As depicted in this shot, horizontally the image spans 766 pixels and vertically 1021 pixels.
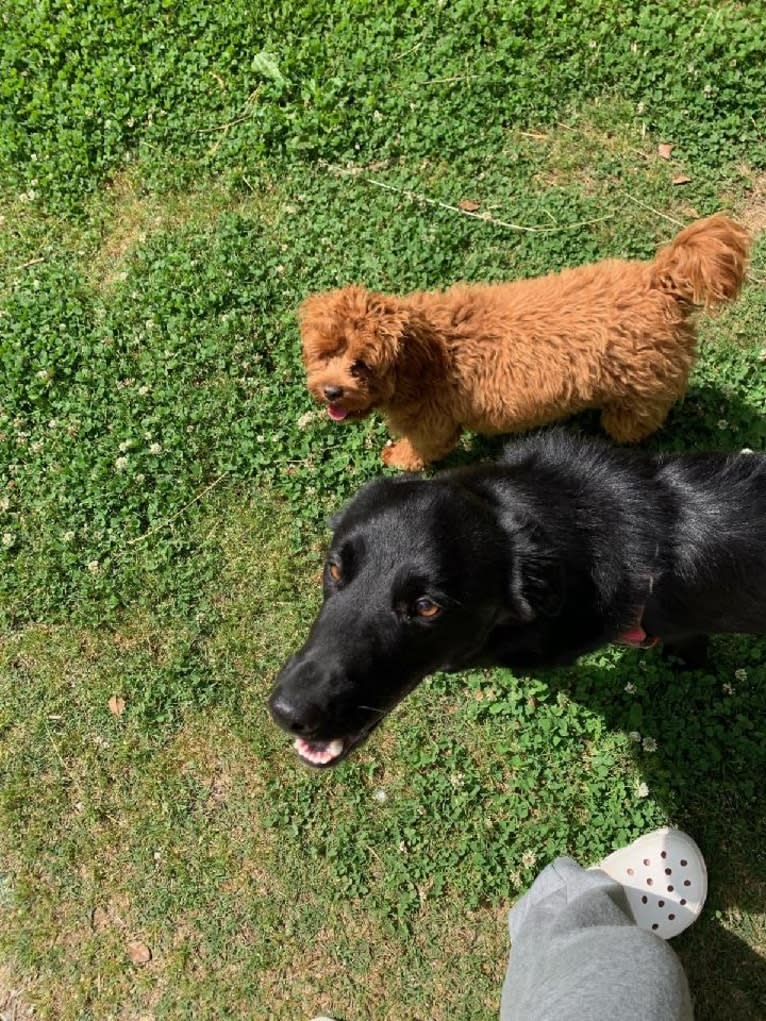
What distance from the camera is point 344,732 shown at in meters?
2.45

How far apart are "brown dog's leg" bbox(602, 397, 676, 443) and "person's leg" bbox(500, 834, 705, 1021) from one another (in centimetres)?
227

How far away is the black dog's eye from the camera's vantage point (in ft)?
8.12

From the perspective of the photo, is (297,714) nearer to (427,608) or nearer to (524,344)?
(427,608)

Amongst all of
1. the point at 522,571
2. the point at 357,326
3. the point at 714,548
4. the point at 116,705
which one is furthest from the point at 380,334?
the point at 116,705

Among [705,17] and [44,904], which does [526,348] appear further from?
[44,904]

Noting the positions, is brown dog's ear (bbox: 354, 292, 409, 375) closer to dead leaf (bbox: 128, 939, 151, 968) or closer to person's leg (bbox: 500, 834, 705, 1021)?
person's leg (bbox: 500, 834, 705, 1021)

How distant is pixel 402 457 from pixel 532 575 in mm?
1847

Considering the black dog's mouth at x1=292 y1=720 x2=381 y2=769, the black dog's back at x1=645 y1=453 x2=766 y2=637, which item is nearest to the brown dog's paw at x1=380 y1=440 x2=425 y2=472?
the black dog's back at x1=645 y1=453 x2=766 y2=637

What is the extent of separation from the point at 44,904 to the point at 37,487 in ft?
7.78

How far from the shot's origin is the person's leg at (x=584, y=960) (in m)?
2.52

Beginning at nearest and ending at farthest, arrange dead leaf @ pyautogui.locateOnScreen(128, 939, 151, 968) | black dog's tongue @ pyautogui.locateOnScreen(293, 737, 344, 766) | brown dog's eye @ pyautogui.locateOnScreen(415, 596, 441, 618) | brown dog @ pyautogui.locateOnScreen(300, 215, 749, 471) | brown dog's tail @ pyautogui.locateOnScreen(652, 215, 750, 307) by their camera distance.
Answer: brown dog's eye @ pyautogui.locateOnScreen(415, 596, 441, 618) < black dog's tongue @ pyautogui.locateOnScreen(293, 737, 344, 766) < brown dog's tail @ pyautogui.locateOnScreen(652, 215, 750, 307) < brown dog @ pyautogui.locateOnScreen(300, 215, 749, 471) < dead leaf @ pyautogui.locateOnScreen(128, 939, 151, 968)

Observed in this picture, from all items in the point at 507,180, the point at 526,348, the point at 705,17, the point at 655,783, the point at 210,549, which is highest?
the point at 705,17

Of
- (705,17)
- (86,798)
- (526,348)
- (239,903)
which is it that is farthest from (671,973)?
(705,17)

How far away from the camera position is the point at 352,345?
3.59m
